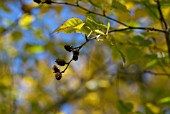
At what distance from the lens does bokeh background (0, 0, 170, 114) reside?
1797mm

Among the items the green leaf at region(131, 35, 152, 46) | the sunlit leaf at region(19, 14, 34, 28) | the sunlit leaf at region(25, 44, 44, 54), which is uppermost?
the sunlit leaf at region(19, 14, 34, 28)

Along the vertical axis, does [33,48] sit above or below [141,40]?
above

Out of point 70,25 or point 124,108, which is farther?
point 124,108

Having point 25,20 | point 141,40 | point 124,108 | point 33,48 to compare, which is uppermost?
point 25,20

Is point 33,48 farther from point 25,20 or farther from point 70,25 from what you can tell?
point 70,25

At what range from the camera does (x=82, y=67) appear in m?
4.17

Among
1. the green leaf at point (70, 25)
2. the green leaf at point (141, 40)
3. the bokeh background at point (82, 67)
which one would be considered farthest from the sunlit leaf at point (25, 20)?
the green leaf at point (70, 25)

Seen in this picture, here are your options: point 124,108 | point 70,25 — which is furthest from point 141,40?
point 70,25

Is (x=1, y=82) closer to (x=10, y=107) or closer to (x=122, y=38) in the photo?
(x=10, y=107)

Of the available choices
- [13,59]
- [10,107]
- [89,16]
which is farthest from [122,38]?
[13,59]

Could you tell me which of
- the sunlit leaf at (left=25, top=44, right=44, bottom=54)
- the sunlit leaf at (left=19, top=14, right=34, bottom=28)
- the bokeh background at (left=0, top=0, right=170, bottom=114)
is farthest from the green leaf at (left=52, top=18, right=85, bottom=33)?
the sunlit leaf at (left=25, top=44, right=44, bottom=54)

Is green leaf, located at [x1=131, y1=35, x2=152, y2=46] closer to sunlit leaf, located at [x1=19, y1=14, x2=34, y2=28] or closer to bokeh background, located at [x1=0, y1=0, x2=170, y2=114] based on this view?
bokeh background, located at [x1=0, y1=0, x2=170, y2=114]

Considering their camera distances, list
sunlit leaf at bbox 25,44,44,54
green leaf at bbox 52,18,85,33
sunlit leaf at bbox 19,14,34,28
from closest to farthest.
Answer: green leaf at bbox 52,18,85,33 < sunlit leaf at bbox 19,14,34,28 < sunlit leaf at bbox 25,44,44,54

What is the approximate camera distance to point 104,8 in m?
1.40
